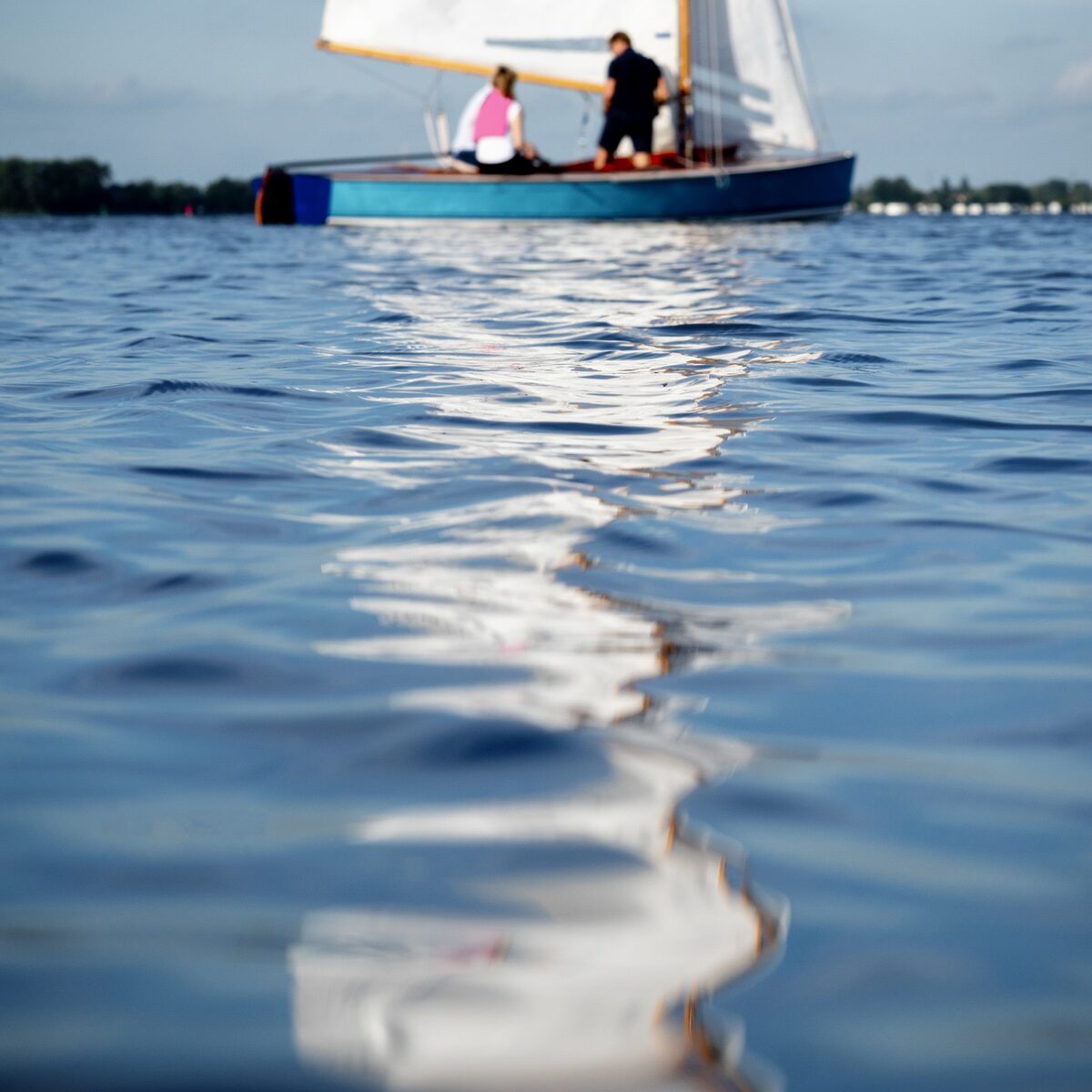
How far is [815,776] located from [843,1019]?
511 millimetres

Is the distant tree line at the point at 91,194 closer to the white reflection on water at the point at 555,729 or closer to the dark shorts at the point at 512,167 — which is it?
the dark shorts at the point at 512,167

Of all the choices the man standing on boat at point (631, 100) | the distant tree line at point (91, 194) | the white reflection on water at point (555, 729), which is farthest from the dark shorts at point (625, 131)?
the distant tree line at point (91, 194)

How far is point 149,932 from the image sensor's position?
1.23m

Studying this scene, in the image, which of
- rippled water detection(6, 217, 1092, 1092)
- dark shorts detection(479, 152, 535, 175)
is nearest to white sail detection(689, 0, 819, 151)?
dark shorts detection(479, 152, 535, 175)

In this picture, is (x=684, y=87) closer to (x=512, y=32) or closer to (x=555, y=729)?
(x=512, y=32)

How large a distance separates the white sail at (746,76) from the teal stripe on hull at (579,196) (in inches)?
31.9

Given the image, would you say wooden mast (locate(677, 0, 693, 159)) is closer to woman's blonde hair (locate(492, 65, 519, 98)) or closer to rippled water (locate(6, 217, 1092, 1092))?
woman's blonde hair (locate(492, 65, 519, 98))

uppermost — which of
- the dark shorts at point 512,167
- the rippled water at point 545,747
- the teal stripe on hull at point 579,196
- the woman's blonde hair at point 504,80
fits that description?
the woman's blonde hair at point 504,80

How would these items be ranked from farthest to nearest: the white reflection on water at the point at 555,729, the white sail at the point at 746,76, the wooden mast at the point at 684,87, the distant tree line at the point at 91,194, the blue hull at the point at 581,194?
the distant tree line at the point at 91,194 < the white sail at the point at 746,76 < the blue hull at the point at 581,194 < the wooden mast at the point at 684,87 < the white reflection on water at the point at 555,729

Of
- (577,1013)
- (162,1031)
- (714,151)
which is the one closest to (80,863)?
(162,1031)

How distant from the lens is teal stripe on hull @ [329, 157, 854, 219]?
19594 millimetres

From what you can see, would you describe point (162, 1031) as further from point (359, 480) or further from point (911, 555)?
point (359, 480)

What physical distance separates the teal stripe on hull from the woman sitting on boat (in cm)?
37

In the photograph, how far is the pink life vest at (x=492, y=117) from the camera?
749 inches
